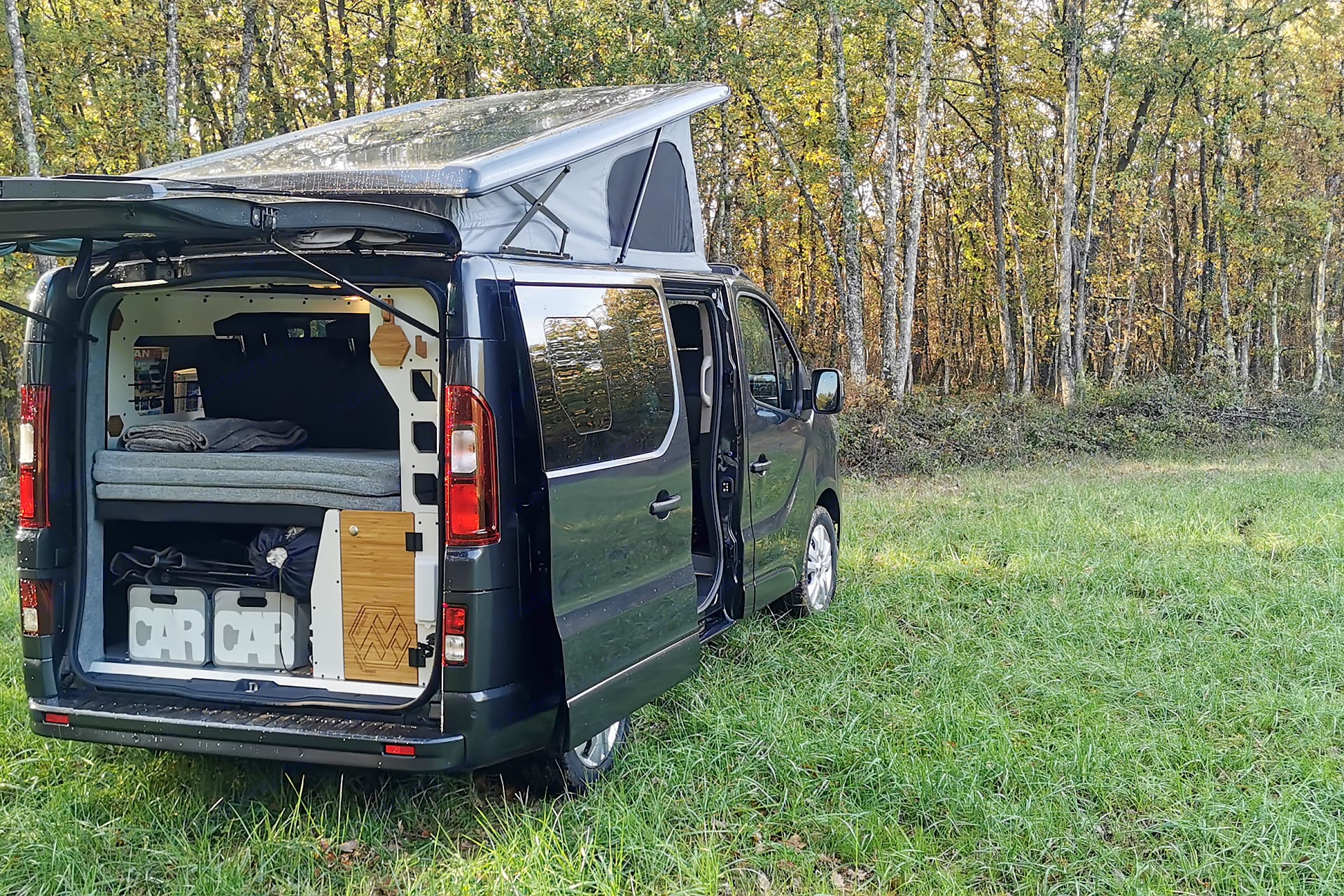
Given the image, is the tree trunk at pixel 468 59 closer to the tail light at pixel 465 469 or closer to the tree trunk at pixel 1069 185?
the tree trunk at pixel 1069 185

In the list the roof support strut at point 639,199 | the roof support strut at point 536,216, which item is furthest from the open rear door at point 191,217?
the roof support strut at point 639,199

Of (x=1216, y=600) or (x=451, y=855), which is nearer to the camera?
(x=451, y=855)

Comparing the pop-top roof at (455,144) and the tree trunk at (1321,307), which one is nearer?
the pop-top roof at (455,144)

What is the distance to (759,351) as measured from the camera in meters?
5.63

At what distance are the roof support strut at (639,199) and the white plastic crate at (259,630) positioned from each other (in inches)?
71.9

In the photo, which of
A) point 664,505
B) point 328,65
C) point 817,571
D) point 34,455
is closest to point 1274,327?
point 328,65

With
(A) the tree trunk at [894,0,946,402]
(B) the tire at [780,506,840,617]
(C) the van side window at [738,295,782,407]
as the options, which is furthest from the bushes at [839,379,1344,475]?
(C) the van side window at [738,295,782,407]

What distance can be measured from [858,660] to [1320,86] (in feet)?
76.8

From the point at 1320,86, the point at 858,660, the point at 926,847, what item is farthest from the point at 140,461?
the point at 1320,86

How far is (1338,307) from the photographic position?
89.2 feet

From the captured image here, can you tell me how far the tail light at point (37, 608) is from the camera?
11.7ft

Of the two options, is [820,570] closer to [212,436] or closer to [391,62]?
[212,436]

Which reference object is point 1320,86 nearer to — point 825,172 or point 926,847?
point 825,172

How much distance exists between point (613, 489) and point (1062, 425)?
42.8 ft
